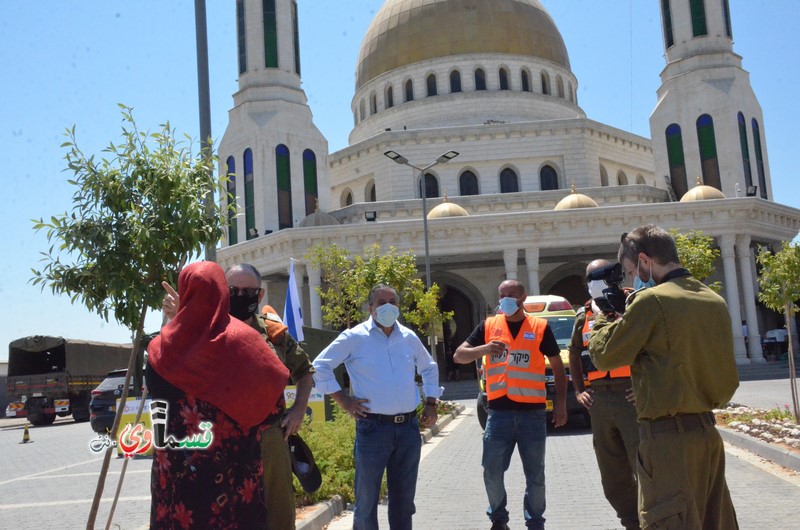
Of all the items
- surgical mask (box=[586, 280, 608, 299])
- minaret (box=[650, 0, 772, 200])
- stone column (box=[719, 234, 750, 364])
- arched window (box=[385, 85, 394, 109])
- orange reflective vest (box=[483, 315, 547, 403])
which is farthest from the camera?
arched window (box=[385, 85, 394, 109])

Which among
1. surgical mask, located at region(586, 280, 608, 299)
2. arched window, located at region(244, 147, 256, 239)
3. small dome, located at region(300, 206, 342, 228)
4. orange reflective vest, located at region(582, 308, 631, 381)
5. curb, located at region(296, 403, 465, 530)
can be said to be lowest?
curb, located at region(296, 403, 465, 530)

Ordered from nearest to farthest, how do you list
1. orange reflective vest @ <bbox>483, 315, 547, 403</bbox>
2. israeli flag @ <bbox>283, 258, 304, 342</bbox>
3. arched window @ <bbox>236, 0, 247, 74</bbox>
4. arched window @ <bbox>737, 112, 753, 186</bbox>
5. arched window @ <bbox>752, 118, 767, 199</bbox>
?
orange reflective vest @ <bbox>483, 315, 547, 403</bbox> < israeli flag @ <bbox>283, 258, 304, 342</bbox> < arched window @ <bbox>737, 112, 753, 186</bbox> < arched window @ <bbox>752, 118, 767, 199</bbox> < arched window @ <bbox>236, 0, 247, 74</bbox>

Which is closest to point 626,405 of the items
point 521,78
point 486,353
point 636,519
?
point 636,519

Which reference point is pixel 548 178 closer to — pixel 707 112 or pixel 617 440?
pixel 707 112

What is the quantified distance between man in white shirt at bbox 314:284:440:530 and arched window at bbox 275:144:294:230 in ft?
106

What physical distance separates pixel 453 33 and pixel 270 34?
1152cm

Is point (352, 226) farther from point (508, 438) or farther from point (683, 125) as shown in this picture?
point (508, 438)

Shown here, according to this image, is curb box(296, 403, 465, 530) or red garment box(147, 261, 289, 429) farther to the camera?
curb box(296, 403, 465, 530)

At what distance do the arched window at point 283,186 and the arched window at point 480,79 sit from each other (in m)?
12.8

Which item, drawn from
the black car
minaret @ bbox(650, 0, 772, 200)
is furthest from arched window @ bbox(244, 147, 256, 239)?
the black car

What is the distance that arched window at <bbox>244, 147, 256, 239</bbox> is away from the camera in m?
37.5

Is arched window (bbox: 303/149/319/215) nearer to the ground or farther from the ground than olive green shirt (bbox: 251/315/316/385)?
farther from the ground

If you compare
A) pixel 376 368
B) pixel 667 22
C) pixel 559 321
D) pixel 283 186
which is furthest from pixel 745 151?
pixel 376 368

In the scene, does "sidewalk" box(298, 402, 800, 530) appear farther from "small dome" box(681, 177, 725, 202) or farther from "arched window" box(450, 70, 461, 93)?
"arched window" box(450, 70, 461, 93)
